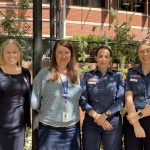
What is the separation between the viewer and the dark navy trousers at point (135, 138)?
425 cm

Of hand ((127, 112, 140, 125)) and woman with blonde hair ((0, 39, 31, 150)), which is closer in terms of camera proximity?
woman with blonde hair ((0, 39, 31, 150))

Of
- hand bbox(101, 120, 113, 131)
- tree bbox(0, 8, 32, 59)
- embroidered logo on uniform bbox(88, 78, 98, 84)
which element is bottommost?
hand bbox(101, 120, 113, 131)

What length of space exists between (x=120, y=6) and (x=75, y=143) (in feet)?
77.8

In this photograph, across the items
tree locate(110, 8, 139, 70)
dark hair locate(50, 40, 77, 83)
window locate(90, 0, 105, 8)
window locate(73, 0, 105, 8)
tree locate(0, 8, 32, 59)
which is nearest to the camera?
dark hair locate(50, 40, 77, 83)

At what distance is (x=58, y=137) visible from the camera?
4.10 m

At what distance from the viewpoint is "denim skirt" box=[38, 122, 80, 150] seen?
161 inches

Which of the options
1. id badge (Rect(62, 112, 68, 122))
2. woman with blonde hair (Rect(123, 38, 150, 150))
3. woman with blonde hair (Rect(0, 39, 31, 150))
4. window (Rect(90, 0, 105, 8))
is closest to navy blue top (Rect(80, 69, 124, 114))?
woman with blonde hair (Rect(123, 38, 150, 150))

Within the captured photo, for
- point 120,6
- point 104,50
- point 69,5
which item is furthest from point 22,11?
point 120,6

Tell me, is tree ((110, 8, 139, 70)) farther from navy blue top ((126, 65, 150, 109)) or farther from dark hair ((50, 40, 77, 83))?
dark hair ((50, 40, 77, 83))

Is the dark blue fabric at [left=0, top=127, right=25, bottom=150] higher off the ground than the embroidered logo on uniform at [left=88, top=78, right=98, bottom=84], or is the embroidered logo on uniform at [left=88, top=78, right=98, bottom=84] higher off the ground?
the embroidered logo on uniform at [left=88, top=78, right=98, bottom=84]

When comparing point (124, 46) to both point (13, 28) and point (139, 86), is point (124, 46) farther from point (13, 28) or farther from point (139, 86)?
point (139, 86)

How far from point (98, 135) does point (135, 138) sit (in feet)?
1.27

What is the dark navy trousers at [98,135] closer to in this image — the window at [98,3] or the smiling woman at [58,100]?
the smiling woman at [58,100]

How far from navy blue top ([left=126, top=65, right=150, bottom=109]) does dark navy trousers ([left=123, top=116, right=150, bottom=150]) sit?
0.62 ft
